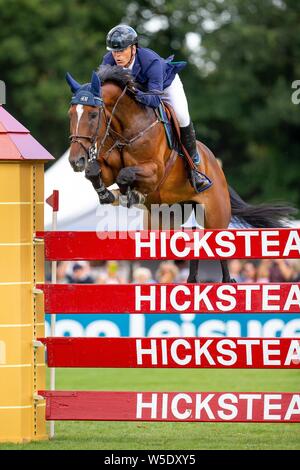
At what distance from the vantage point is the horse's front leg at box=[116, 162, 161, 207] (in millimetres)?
8109

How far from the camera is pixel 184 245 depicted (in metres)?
7.09

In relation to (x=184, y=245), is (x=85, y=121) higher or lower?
higher

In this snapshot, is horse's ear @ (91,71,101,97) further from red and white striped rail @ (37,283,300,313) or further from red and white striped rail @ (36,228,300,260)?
red and white striped rail @ (37,283,300,313)

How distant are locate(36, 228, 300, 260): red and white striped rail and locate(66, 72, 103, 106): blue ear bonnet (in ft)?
3.57

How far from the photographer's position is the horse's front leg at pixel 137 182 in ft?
26.6

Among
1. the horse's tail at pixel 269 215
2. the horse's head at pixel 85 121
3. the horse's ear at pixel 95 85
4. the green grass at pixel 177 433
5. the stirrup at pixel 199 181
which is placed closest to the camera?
the green grass at pixel 177 433

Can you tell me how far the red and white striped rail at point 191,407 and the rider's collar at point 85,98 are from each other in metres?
2.15

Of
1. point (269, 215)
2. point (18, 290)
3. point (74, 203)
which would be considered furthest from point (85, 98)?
point (74, 203)

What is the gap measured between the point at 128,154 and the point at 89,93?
2.59 ft

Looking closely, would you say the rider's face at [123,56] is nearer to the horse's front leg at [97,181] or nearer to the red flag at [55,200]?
the horse's front leg at [97,181]

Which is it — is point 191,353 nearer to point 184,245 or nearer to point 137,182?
point 184,245

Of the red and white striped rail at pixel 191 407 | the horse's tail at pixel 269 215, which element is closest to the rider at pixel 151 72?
the horse's tail at pixel 269 215

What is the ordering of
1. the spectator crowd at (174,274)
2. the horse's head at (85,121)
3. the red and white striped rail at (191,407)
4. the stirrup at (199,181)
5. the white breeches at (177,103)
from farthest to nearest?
the spectator crowd at (174,274)
the stirrup at (199,181)
the white breeches at (177,103)
the horse's head at (85,121)
the red and white striped rail at (191,407)

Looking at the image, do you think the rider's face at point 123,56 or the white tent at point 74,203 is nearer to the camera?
the rider's face at point 123,56
